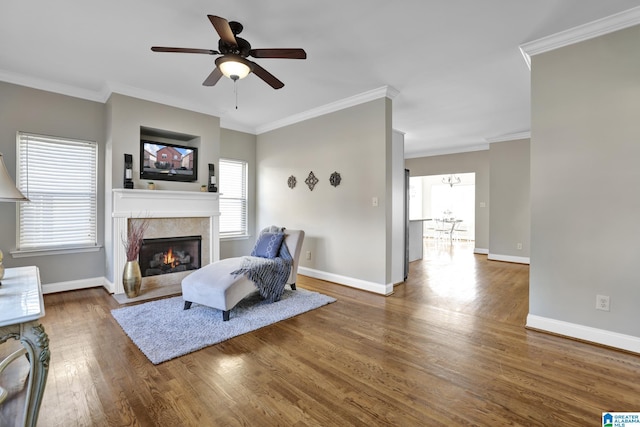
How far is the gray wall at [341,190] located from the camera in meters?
4.09

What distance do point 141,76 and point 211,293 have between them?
278cm

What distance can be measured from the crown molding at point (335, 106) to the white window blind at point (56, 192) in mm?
2830

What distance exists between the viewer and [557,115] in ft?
9.14

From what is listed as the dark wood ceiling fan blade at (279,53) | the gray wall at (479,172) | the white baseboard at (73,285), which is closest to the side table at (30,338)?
the dark wood ceiling fan blade at (279,53)

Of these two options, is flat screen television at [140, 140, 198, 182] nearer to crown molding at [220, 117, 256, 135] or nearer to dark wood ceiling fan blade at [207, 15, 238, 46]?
crown molding at [220, 117, 256, 135]

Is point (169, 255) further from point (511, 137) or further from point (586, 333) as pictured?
point (511, 137)

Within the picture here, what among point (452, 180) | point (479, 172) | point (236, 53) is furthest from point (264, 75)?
point (452, 180)

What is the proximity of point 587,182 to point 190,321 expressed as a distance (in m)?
3.96

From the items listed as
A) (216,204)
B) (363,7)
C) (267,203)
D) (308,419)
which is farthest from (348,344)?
(267,203)

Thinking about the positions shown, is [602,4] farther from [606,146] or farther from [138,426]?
[138,426]

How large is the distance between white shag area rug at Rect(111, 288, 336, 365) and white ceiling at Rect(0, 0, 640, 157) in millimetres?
2748

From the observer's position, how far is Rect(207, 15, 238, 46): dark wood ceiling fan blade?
6.40ft

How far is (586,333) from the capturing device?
2.63 metres

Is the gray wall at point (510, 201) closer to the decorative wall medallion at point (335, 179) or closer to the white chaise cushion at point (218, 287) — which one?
the decorative wall medallion at point (335, 179)
